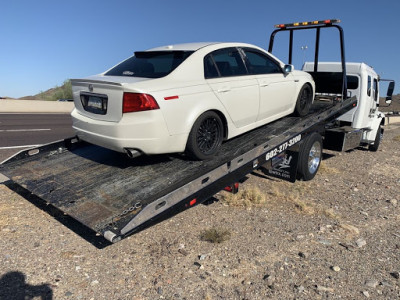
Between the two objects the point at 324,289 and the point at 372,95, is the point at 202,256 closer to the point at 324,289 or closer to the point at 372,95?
the point at 324,289

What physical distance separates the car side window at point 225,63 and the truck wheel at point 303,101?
65.6 inches

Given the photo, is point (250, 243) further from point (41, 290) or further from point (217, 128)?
point (41, 290)

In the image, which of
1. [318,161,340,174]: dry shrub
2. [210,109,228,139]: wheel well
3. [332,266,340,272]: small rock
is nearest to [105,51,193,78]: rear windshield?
[210,109,228,139]: wheel well

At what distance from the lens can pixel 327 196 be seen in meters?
5.54

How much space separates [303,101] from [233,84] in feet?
7.57

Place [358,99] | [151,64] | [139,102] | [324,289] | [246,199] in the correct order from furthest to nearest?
[358,99]
[246,199]
[151,64]
[139,102]
[324,289]

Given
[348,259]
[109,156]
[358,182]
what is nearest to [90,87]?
[109,156]

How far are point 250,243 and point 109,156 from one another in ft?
8.03

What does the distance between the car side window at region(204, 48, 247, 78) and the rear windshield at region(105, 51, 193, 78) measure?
32 centimetres

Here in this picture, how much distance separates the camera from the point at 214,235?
158 inches

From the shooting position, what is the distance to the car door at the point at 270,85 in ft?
16.9

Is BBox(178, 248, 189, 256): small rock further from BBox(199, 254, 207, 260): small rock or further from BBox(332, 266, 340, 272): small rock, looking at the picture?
BBox(332, 266, 340, 272): small rock

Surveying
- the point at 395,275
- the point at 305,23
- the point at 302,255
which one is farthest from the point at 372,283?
the point at 305,23

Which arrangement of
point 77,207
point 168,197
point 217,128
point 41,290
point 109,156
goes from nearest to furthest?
point 41,290, point 168,197, point 77,207, point 217,128, point 109,156
